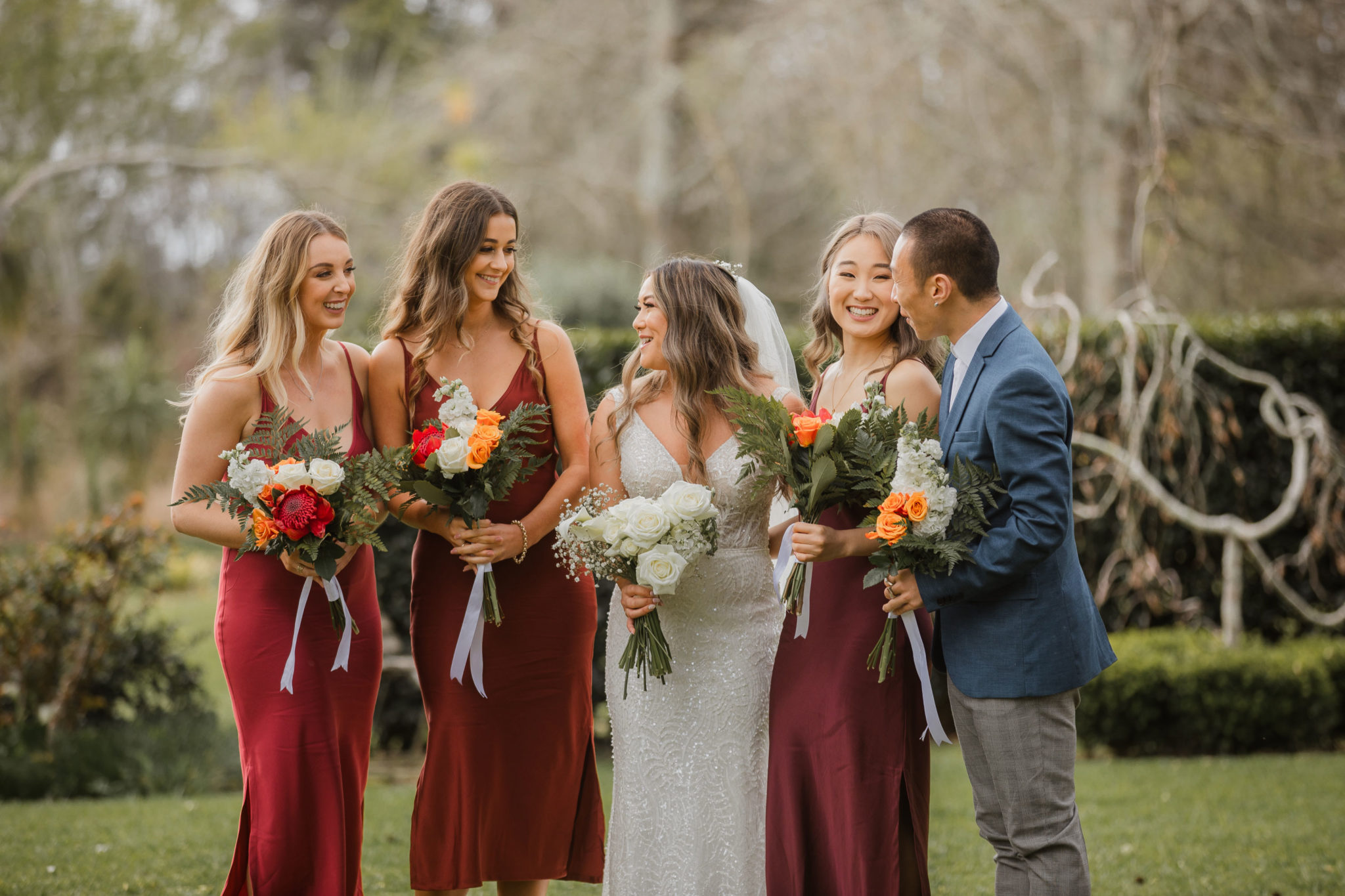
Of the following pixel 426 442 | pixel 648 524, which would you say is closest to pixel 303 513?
pixel 426 442

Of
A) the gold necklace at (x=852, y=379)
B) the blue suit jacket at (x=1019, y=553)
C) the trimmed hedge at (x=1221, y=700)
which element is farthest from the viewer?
the trimmed hedge at (x=1221, y=700)

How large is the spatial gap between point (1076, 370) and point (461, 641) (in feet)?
19.9

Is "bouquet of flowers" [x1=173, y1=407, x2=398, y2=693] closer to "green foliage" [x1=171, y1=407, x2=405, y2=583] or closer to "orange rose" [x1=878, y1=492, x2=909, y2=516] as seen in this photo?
"green foliage" [x1=171, y1=407, x2=405, y2=583]

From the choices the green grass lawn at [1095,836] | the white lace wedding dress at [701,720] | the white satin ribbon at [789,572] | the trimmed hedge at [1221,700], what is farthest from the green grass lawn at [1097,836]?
the white satin ribbon at [789,572]

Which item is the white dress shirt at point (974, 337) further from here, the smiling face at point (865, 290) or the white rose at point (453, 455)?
the white rose at point (453, 455)

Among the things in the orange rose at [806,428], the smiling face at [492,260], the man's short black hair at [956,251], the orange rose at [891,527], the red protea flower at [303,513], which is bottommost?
the orange rose at [891,527]

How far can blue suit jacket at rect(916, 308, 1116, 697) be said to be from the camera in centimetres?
322

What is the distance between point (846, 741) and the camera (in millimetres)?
3670

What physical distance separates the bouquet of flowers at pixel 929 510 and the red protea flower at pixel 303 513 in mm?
1703

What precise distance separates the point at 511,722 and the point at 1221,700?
5.50m

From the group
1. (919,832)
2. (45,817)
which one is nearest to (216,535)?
(919,832)

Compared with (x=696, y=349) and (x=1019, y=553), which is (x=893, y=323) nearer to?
(x=696, y=349)

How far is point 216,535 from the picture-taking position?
12.9ft

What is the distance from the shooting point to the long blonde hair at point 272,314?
403 centimetres
